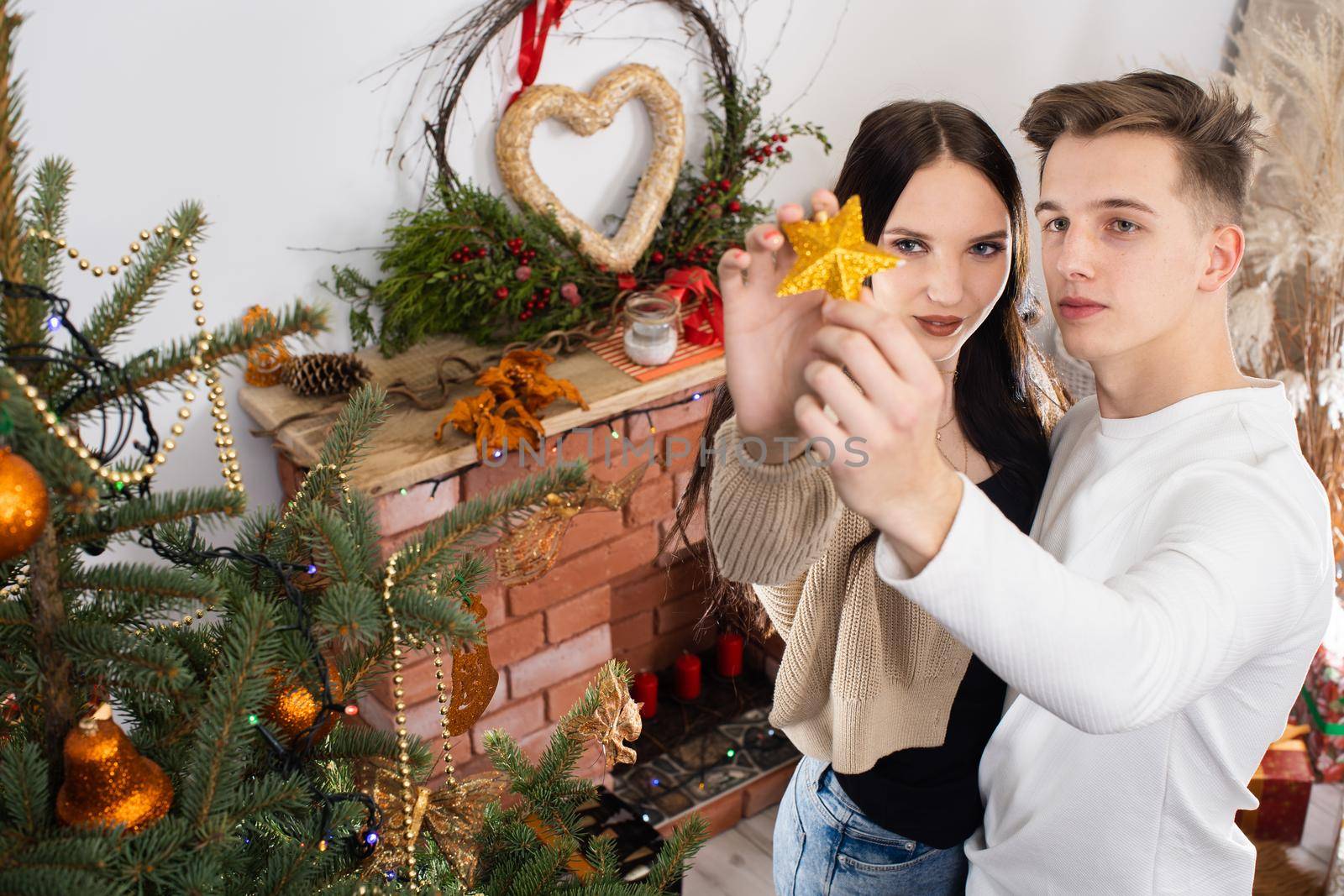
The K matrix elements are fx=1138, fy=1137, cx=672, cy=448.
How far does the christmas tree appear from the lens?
639 mm

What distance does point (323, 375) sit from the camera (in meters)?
1.66

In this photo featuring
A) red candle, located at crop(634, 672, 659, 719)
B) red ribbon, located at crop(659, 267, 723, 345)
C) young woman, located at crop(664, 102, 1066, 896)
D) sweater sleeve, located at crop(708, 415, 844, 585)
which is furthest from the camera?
red candle, located at crop(634, 672, 659, 719)

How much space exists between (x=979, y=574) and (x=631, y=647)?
1.78 m

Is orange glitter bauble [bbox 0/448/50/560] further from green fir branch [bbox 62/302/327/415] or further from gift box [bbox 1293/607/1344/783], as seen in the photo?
gift box [bbox 1293/607/1344/783]

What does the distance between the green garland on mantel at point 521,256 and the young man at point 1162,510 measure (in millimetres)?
902

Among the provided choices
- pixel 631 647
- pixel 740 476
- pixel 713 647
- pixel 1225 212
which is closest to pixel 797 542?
pixel 740 476

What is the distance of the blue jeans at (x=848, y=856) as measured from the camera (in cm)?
120

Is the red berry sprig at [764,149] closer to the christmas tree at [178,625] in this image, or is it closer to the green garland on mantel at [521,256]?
the green garland on mantel at [521,256]

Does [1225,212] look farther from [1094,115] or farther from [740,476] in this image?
[740,476]

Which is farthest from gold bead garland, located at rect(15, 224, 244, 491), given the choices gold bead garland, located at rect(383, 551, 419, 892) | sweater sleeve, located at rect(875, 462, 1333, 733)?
sweater sleeve, located at rect(875, 462, 1333, 733)

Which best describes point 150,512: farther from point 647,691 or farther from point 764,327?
point 647,691

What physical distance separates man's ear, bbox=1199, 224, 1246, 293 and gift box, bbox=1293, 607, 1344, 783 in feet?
4.68

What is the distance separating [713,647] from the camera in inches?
101

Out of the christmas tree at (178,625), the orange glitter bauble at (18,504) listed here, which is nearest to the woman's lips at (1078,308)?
the christmas tree at (178,625)
